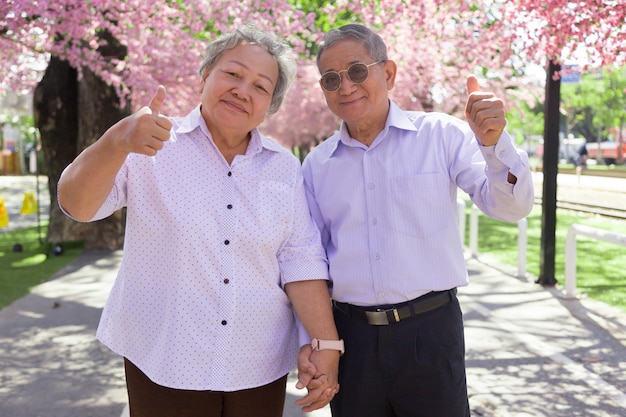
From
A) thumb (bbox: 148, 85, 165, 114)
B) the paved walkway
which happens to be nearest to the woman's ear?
thumb (bbox: 148, 85, 165, 114)

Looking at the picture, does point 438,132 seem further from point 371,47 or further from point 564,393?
point 564,393

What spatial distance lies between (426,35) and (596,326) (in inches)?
415

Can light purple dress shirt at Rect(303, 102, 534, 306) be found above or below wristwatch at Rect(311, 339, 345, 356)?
above

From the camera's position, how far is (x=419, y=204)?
301cm

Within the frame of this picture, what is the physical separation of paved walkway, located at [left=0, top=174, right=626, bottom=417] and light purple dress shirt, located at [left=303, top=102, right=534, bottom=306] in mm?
2367

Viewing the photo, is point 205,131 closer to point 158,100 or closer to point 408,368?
point 158,100

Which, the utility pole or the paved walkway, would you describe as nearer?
the paved walkway

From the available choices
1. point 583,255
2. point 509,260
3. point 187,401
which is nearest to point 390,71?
point 187,401

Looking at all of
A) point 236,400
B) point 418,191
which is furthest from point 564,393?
point 236,400

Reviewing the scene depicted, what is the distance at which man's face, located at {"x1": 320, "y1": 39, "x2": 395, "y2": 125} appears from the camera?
10.0 feet

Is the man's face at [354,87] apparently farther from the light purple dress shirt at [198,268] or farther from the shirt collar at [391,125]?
the light purple dress shirt at [198,268]

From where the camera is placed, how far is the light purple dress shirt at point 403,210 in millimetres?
2988

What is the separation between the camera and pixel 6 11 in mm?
9852

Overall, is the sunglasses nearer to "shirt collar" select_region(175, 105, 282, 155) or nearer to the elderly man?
the elderly man
